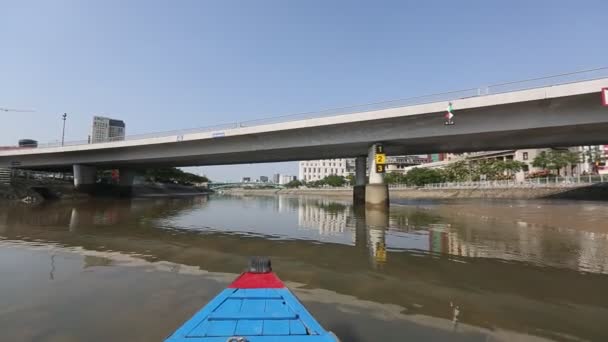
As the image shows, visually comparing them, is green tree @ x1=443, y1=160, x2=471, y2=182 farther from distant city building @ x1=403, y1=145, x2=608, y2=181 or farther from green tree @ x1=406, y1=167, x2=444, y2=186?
distant city building @ x1=403, y1=145, x2=608, y2=181

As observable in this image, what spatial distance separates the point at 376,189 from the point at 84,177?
4574 centimetres

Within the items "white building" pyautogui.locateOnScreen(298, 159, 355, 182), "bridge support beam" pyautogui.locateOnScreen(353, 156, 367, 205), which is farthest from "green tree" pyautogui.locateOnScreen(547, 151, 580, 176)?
"white building" pyautogui.locateOnScreen(298, 159, 355, 182)

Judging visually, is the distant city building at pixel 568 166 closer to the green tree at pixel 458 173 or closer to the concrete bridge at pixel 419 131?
the green tree at pixel 458 173

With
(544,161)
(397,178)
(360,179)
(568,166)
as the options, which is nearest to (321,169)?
(397,178)

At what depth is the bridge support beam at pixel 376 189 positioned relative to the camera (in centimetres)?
2723

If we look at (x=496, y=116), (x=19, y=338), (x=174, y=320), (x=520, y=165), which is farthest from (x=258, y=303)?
(x=520, y=165)

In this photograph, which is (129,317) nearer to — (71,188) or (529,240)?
(529,240)

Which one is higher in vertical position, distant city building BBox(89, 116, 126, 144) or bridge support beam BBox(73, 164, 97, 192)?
distant city building BBox(89, 116, 126, 144)

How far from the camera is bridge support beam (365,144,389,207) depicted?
89.4ft

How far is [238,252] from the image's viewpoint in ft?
31.7

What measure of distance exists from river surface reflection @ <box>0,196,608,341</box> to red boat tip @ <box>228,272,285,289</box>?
3.83ft

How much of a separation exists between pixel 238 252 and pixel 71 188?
48378mm

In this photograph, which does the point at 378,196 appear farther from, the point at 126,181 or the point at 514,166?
the point at 514,166

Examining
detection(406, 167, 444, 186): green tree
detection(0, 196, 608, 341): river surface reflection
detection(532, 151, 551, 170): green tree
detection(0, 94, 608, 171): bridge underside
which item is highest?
detection(532, 151, 551, 170): green tree
